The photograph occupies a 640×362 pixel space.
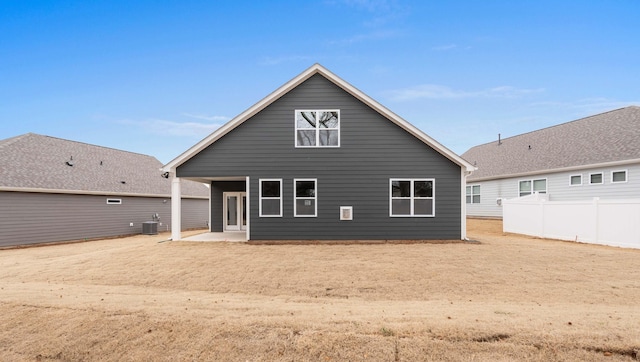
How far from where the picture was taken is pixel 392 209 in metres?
15.3

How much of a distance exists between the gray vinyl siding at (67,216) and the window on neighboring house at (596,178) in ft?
92.0

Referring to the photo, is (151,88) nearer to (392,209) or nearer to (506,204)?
(392,209)

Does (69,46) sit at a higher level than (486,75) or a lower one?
higher

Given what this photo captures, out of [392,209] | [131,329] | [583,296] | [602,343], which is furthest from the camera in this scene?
[392,209]

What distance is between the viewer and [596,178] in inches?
750

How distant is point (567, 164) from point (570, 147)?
92.8 inches

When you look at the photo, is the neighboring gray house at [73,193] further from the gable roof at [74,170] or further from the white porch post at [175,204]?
the white porch post at [175,204]

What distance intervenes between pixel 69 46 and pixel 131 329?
22.2m

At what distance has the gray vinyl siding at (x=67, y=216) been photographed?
55.6 feet

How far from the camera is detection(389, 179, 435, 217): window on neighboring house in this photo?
15336 millimetres

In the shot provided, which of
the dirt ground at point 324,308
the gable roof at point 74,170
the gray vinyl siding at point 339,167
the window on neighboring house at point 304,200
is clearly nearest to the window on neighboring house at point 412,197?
the gray vinyl siding at point 339,167

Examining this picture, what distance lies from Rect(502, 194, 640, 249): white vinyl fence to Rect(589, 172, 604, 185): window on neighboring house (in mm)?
4258

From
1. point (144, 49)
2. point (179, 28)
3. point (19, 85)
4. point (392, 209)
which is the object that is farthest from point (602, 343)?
point (19, 85)

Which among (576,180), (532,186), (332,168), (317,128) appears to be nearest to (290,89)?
(317,128)
